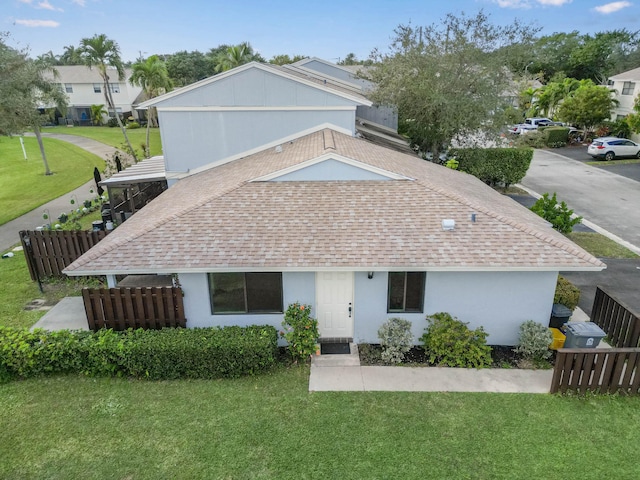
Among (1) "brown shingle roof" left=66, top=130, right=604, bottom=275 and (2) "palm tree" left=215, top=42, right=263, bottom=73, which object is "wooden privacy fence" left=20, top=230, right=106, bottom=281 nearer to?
(1) "brown shingle roof" left=66, top=130, right=604, bottom=275

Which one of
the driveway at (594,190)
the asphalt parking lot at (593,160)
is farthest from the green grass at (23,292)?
the asphalt parking lot at (593,160)

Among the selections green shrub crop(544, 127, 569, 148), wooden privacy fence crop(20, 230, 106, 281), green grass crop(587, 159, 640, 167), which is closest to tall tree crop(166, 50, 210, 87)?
green shrub crop(544, 127, 569, 148)

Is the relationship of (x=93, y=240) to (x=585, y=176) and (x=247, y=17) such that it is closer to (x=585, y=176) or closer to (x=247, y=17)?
(x=585, y=176)

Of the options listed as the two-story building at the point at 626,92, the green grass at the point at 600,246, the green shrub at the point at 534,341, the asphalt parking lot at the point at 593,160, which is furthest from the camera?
the two-story building at the point at 626,92

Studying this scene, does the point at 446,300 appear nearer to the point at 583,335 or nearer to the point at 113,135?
the point at 583,335

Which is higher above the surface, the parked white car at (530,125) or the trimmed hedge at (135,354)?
the parked white car at (530,125)

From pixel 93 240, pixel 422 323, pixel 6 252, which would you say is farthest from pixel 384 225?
pixel 6 252

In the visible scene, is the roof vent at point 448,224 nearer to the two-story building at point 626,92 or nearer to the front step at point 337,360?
the front step at point 337,360
